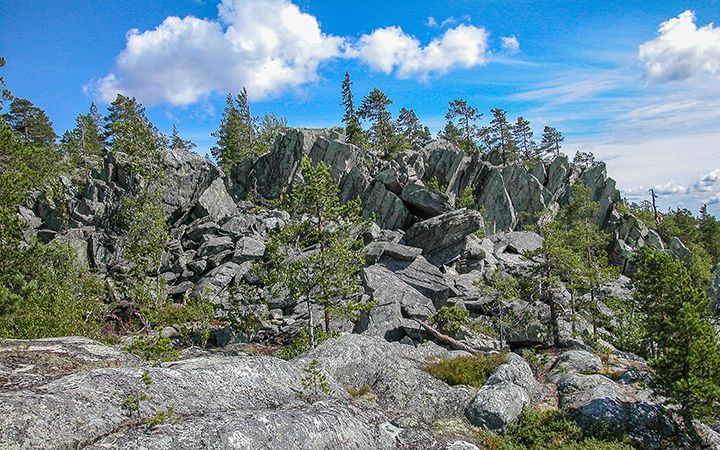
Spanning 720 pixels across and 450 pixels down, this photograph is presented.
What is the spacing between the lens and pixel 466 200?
67.6 metres

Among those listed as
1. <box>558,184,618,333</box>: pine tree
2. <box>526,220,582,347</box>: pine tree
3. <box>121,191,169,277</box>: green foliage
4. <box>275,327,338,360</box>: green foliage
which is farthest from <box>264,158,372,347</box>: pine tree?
<box>121,191,169,277</box>: green foliage

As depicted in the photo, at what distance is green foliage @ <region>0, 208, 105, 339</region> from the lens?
1845 cm

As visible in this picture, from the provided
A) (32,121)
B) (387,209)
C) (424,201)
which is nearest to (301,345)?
(387,209)

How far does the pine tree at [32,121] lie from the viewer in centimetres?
7894

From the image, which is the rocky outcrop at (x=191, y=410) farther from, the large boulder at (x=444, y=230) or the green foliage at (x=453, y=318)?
the large boulder at (x=444, y=230)

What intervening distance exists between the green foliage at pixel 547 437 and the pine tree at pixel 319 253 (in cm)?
1217

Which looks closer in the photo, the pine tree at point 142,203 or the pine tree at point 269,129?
the pine tree at point 142,203

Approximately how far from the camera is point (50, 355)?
1029cm

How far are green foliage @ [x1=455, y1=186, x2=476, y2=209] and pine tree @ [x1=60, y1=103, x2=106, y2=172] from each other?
70.9m

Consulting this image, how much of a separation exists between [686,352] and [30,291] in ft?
88.6

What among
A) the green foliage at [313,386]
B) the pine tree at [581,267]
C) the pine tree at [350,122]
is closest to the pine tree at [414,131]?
the pine tree at [350,122]

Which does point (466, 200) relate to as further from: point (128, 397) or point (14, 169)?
point (128, 397)

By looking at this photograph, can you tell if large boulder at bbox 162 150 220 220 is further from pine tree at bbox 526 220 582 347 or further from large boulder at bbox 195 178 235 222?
pine tree at bbox 526 220 582 347

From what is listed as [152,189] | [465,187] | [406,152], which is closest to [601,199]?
[465,187]
